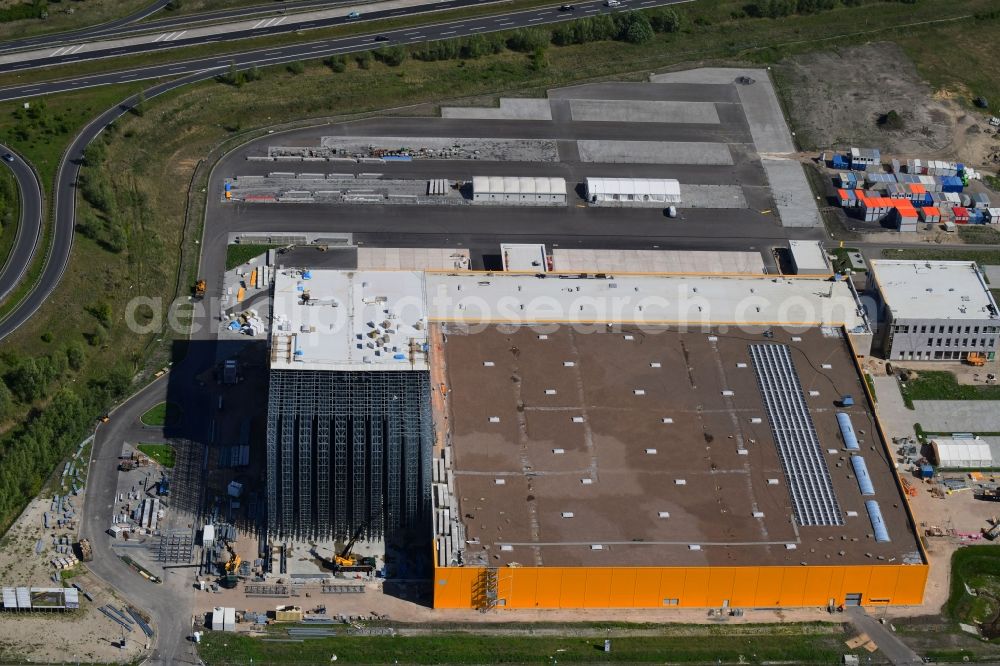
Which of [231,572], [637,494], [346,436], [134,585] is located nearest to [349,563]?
[231,572]

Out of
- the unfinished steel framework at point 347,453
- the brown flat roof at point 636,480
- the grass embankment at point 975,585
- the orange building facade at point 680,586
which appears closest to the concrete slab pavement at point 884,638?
the orange building facade at point 680,586

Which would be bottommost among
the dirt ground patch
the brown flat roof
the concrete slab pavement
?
the concrete slab pavement

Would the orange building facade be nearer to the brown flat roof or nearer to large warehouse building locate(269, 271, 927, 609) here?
large warehouse building locate(269, 271, 927, 609)

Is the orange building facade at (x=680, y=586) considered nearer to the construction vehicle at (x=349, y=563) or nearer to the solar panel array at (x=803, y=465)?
the solar panel array at (x=803, y=465)

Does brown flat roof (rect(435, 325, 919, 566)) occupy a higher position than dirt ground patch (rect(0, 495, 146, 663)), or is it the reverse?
brown flat roof (rect(435, 325, 919, 566))

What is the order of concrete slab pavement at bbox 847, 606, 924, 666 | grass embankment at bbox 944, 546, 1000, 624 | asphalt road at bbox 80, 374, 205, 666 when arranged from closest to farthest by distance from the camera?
asphalt road at bbox 80, 374, 205, 666
concrete slab pavement at bbox 847, 606, 924, 666
grass embankment at bbox 944, 546, 1000, 624

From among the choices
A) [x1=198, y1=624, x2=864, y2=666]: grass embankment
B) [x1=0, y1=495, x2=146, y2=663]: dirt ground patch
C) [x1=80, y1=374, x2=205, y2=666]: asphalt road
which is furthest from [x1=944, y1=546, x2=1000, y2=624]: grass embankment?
[x1=0, y1=495, x2=146, y2=663]: dirt ground patch

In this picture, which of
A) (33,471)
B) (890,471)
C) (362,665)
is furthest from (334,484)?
(890,471)

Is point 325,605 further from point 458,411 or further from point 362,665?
point 458,411
